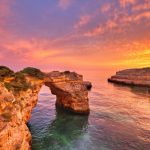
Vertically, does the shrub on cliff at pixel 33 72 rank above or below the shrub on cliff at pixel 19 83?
above

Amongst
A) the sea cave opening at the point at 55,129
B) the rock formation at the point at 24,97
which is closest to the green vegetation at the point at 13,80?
the rock formation at the point at 24,97

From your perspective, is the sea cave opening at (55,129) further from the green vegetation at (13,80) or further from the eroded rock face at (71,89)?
the green vegetation at (13,80)

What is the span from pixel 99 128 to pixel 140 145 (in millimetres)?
6984

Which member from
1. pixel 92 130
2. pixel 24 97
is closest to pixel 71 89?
pixel 92 130

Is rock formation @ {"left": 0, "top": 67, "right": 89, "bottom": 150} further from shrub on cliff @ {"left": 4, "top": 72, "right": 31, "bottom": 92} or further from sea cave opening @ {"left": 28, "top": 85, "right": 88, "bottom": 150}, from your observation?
sea cave opening @ {"left": 28, "top": 85, "right": 88, "bottom": 150}

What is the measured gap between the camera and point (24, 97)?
20.8 metres

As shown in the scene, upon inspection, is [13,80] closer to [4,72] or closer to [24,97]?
[4,72]

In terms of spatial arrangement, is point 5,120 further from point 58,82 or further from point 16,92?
point 58,82

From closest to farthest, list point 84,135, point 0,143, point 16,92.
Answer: point 0,143, point 16,92, point 84,135

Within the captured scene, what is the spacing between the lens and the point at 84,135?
23141 millimetres

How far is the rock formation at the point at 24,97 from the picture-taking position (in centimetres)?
1309

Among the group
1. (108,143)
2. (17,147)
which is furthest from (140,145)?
(17,147)

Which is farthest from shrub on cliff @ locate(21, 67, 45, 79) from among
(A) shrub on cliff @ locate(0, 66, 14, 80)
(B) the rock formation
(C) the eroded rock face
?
(A) shrub on cliff @ locate(0, 66, 14, 80)

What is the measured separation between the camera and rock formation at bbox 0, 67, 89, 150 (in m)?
13.1
